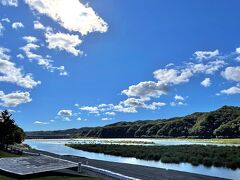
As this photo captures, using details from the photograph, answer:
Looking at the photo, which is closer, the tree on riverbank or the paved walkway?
the paved walkway

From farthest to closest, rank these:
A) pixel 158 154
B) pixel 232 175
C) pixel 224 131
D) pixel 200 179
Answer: pixel 224 131, pixel 158 154, pixel 232 175, pixel 200 179

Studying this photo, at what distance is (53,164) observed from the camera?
41656 mm

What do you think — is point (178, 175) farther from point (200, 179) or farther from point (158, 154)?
point (158, 154)

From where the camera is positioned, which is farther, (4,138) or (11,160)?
(4,138)

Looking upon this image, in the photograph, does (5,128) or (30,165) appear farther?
(5,128)

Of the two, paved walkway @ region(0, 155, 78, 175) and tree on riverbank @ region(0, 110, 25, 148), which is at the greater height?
tree on riverbank @ region(0, 110, 25, 148)

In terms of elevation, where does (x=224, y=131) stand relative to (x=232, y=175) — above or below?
above

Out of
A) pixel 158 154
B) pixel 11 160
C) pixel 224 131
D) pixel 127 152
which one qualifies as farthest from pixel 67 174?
pixel 224 131

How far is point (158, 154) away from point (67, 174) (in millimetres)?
34435

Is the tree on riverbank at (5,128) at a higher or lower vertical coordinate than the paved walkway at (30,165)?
higher

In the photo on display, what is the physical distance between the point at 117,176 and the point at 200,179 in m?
7.78

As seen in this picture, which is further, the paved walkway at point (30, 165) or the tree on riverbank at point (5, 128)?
the tree on riverbank at point (5, 128)

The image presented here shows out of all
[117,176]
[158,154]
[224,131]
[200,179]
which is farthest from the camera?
[224,131]

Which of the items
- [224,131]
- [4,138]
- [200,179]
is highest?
[224,131]
